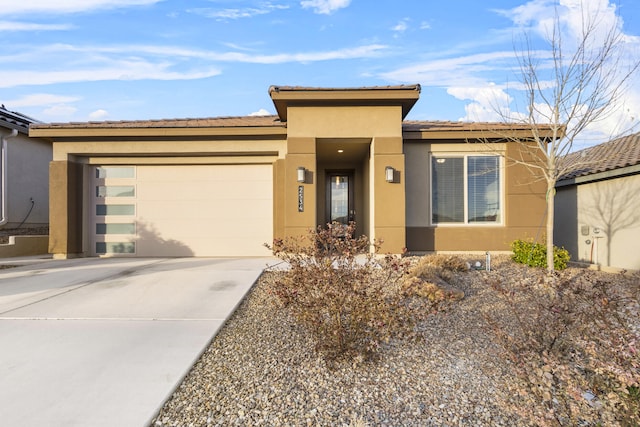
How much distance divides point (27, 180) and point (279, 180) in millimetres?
9474

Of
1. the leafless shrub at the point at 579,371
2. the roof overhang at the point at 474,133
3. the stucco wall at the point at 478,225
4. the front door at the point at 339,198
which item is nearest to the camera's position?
the leafless shrub at the point at 579,371

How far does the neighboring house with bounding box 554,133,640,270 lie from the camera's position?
316 inches

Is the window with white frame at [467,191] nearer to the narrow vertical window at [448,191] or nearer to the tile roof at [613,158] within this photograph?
the narrow vertical window at [448,191]

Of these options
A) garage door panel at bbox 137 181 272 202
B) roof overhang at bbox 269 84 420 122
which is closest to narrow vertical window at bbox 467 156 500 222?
roof overhang at bbox 269 84 420 122

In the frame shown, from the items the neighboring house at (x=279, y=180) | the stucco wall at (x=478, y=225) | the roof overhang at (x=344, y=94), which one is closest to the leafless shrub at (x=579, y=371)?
the neighboring house at (x=279, y=180)

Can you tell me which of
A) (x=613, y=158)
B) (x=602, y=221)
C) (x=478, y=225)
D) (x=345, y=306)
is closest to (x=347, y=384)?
(x=345, y=306)

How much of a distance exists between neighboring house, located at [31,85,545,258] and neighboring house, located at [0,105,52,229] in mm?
3212


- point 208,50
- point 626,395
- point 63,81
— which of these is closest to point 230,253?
point 208,50

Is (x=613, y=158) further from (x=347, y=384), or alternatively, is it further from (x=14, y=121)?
(x=14, y=121)

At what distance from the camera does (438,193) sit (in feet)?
30.9

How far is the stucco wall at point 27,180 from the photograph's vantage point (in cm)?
1173

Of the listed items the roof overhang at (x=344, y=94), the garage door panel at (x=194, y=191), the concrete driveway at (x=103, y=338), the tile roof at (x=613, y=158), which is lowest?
the concrete driveway at (x=103, y=338)

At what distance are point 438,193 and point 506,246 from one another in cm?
220

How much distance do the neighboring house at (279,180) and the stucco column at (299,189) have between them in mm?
24
